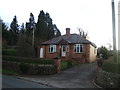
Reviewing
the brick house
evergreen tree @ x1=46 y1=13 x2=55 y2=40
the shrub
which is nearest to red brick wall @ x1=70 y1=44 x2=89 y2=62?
the brick house

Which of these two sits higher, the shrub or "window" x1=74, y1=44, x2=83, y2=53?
"window" x1=74, y1=44, x2=83, y2=53

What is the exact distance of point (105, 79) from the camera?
691 inches

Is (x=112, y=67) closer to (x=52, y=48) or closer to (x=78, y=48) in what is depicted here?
(x=78, y=48)

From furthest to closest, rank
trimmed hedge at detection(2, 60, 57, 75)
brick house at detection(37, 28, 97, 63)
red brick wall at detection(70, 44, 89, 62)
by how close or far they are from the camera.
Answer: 1. brick house at detection(37, 28, 97, 63)
2. red brick wall at detection(70, 44, 89, 62)
3. trimmed hedge at detection(2, 60, 57, 75)

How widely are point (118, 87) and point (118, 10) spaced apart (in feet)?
25.3

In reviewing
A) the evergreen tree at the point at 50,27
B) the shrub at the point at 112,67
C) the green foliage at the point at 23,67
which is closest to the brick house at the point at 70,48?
the green foliage at the point at 23,67

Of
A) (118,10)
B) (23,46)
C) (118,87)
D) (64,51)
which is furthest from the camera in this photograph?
(64,51)

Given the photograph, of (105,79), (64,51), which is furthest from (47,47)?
(105,79)

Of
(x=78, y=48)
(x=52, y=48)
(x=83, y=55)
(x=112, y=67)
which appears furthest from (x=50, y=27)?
(x=112, y=67)

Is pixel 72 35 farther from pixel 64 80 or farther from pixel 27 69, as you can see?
pixel 64 80

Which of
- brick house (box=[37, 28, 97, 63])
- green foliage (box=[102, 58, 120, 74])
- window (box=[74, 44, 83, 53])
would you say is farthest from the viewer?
window (box=[74, 44, 83, 53])

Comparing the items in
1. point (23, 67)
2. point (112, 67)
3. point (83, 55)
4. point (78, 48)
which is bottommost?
point (23, 67)

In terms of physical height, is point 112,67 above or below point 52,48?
below

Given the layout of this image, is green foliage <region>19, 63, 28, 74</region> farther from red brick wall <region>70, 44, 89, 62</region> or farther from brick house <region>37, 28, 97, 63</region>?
red brick wall <region>70, 44, 89, 62</region>
